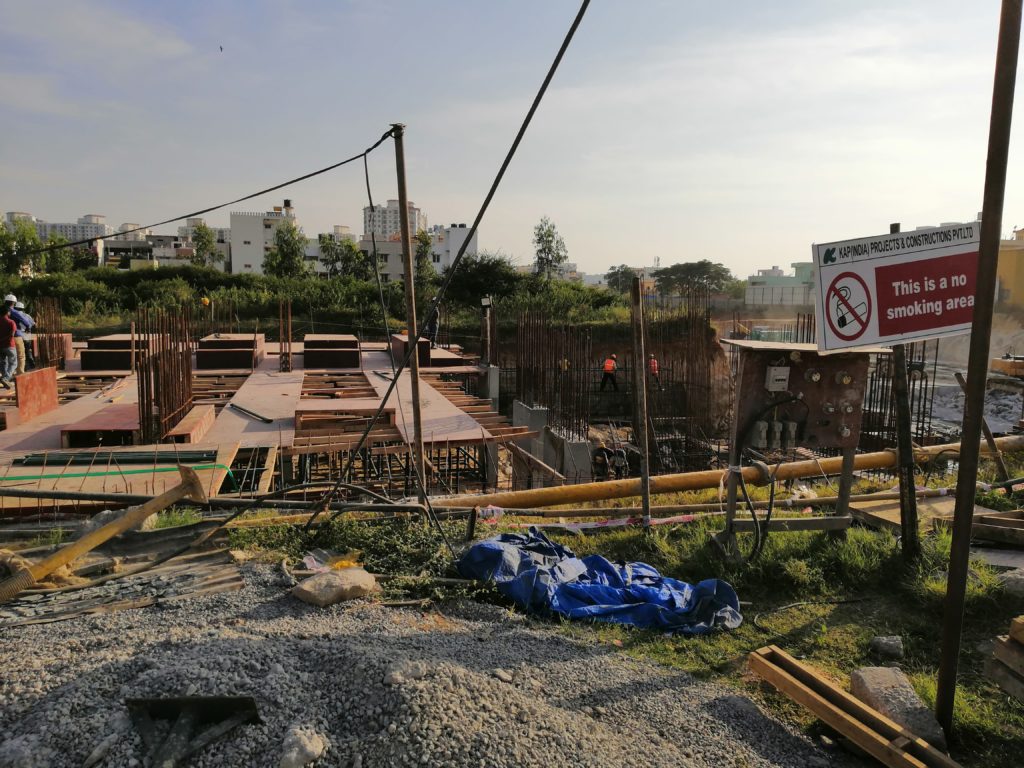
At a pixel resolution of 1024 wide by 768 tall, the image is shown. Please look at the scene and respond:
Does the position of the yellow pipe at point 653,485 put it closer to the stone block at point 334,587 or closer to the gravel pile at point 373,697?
the stone block at point 334,587

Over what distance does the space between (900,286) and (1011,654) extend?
2365 mm

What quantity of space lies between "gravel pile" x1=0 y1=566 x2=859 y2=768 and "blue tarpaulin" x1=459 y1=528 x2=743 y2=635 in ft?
1.64

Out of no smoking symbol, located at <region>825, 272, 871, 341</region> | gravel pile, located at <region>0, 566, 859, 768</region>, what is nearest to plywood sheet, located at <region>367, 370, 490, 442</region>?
gravel pile, located at <region>0, 566, 859, 768</region>

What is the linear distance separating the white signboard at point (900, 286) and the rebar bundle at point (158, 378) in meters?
7.77

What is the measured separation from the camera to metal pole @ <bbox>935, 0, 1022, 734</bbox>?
2842 mm

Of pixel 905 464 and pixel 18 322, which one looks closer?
pixel 905 464

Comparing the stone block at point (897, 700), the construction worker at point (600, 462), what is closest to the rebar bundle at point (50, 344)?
the construction worker at point (600, 462)

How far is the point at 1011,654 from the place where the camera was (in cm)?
300

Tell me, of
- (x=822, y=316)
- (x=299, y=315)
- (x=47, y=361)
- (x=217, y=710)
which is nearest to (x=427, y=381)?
(x=47, y=361)

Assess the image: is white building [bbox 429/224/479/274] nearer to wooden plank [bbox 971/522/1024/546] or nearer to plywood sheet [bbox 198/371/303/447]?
plywood sheet [bbox 198/371/303/447]

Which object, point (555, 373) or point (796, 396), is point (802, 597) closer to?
point (796, 396)

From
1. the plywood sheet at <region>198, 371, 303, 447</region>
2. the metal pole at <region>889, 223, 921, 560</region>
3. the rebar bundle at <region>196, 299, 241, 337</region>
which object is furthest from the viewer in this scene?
the rebar bundle at <region>196, 299, 241, 337</region>

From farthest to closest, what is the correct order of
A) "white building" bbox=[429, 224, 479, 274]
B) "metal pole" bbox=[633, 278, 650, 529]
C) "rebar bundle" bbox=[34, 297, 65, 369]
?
"white building" bbox=[429, 224, 479, 274]
"rebar bundle" bbox=[34, 297, 65, 369]
"metal pole" bbox=[633, 278, 650, 529]

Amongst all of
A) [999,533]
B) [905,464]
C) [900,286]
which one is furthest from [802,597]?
[900,286]
